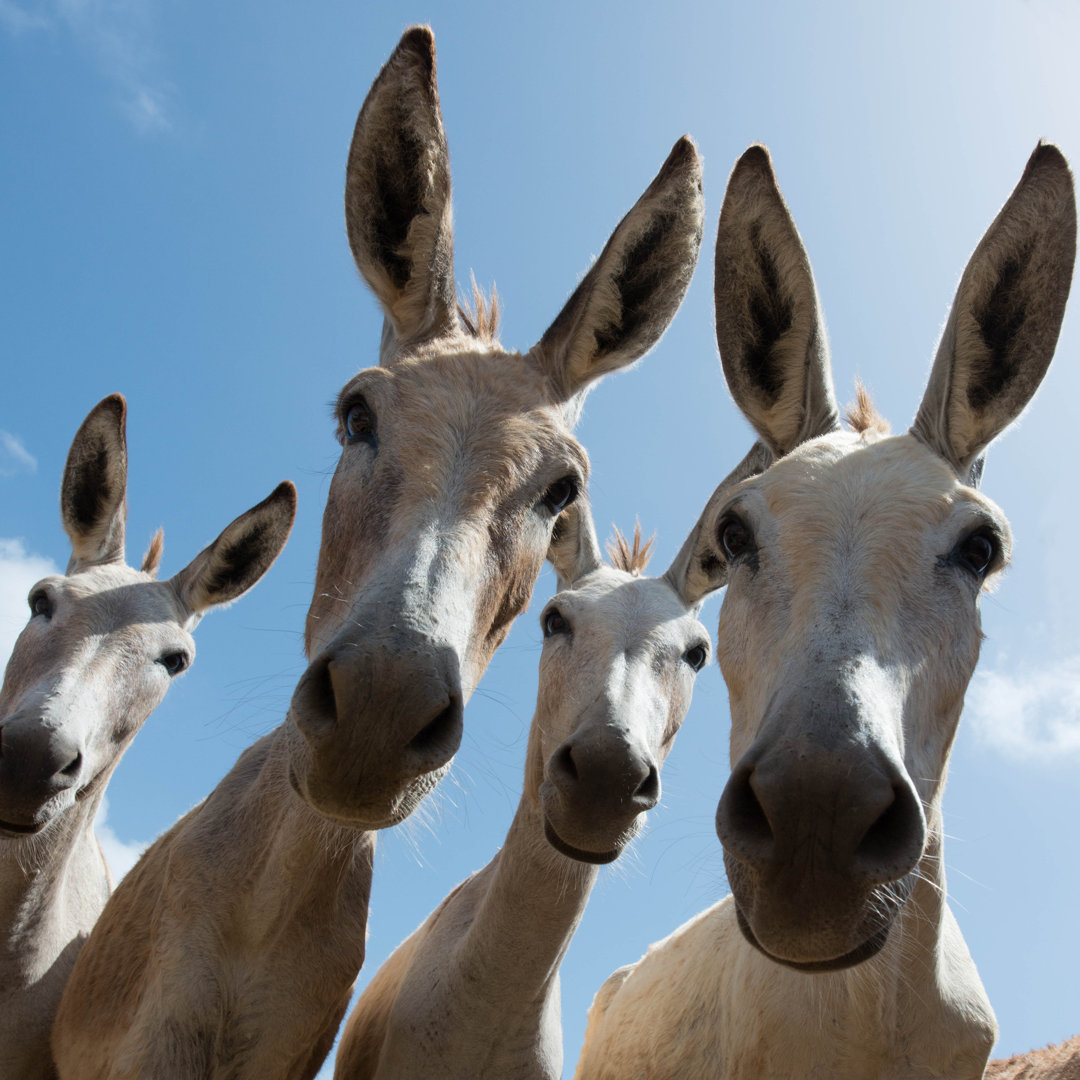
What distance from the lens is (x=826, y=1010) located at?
10.6ft

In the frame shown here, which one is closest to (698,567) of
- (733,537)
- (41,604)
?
(733,537)

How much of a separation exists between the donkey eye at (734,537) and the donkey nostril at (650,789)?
1077 mm

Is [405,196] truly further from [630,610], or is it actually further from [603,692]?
[630,610]

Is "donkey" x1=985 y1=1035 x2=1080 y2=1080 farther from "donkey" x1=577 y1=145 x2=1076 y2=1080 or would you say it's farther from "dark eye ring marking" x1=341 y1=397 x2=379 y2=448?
"dark eye ring marking" x1=341 y1=397 x2=379 y2=448

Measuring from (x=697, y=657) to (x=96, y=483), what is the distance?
479cm

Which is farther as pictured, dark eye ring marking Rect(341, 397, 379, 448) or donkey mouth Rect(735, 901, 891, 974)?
dark eye ring marking Rect(341, 397, 379, 448)

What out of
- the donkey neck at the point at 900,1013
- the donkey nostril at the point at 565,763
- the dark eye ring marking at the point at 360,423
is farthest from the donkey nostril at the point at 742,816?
the dark eye ring marking at the point at 360,423

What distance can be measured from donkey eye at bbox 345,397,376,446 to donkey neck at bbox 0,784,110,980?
11.0 ft

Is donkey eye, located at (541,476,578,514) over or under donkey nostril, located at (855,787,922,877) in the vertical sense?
over

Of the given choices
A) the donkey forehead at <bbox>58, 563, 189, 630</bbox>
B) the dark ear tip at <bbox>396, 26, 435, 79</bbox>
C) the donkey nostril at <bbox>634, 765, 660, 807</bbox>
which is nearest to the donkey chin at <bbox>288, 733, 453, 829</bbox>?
the donkey nostril at <bbox>634, 765, 660, 807</bbox>

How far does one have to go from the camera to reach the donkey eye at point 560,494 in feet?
12.0

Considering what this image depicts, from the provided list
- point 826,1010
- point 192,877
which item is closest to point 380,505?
point 192,877

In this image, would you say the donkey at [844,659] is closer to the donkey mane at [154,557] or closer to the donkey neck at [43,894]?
the donkey neck at [43,894]

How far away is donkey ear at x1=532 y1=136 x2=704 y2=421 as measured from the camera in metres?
4.17
